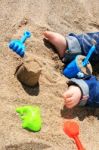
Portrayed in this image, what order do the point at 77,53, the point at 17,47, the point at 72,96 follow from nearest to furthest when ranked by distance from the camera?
the point at 72,96 < the point at 17,47 < the point at 77,53

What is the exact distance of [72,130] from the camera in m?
1.69

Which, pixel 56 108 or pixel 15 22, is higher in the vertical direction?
pixel 15 22

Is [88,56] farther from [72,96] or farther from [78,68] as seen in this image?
[72,96]

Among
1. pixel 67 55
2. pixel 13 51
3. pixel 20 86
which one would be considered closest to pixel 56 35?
pixel 67 55

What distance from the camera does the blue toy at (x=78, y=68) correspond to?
1.94 metres

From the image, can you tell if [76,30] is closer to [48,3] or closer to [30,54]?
[48,3]

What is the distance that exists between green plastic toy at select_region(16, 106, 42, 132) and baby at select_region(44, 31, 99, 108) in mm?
185

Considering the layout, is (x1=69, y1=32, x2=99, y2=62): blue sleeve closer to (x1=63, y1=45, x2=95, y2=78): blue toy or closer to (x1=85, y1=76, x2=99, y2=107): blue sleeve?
(x1=63, y1=45, x2=95, y2=78): blue toy

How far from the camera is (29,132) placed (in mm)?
1577

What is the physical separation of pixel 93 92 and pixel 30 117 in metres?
0.40

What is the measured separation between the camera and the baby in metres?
1.83

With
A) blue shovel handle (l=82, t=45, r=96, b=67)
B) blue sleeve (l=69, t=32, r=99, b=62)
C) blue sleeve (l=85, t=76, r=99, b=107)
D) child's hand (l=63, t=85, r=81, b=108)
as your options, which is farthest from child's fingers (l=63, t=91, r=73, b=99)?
blue sleeve (l=69, t=32, r=99, b=62)

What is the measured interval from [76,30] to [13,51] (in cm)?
55

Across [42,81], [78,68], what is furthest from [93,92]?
[42,81]
